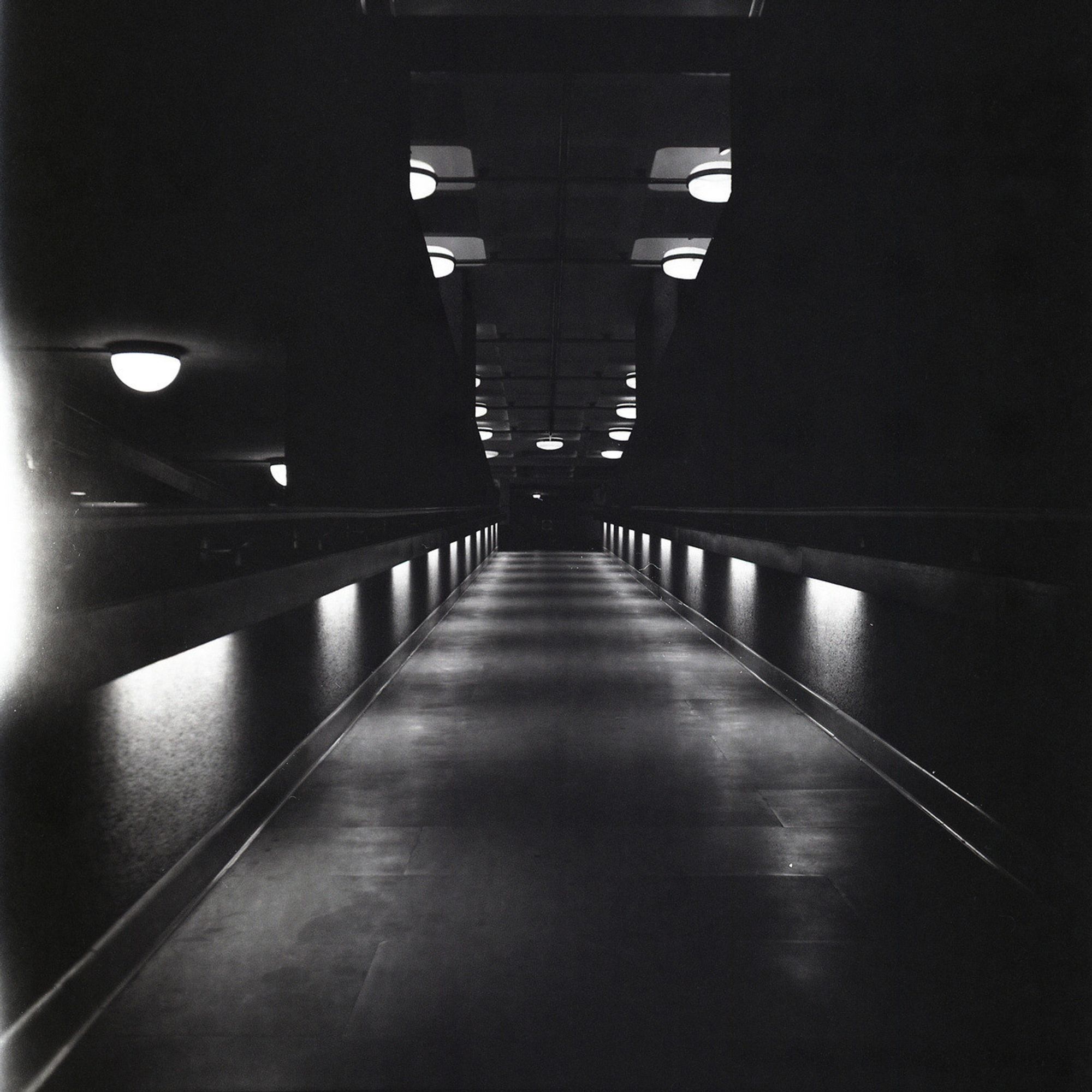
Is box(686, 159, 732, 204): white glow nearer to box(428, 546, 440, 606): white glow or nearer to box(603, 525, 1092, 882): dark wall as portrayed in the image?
box(428, 546, 440, 606): white glow

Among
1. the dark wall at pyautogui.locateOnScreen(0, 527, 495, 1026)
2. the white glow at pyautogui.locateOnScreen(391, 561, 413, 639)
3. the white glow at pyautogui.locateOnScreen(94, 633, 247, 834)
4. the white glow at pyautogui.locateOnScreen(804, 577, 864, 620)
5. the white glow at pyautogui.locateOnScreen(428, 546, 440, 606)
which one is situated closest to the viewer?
the dark wall at pyautogui.locateOnScreen(0, 527, 495, 1026)

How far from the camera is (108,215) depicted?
7.33 metres

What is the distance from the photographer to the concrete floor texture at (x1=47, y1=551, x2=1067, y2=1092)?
6.50 ft

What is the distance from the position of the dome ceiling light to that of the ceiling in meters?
3.33

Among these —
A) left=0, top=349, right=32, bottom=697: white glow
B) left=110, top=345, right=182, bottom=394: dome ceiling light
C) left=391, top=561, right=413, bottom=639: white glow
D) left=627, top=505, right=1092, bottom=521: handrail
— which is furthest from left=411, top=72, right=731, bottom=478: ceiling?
left=0, top=349, right=32, bottom=697: white glow

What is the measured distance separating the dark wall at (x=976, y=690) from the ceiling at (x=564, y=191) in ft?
17.7

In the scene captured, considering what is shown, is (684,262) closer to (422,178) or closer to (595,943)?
(422,178)

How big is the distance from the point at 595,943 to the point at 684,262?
10.9m

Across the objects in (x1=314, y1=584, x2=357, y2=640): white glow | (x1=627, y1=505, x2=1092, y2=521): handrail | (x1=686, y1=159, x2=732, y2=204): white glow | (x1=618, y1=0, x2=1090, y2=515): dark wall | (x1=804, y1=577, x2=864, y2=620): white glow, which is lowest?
(x1=314, y1=584, x2=357, y2=640): white glow

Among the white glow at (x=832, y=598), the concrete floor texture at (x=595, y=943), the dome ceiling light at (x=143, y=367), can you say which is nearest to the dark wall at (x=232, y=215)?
the dome ceiling light at (x=143, y=367)

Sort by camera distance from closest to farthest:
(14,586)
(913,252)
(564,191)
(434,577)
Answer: (14,586) → (913,252) → (564,191) → (434,577)

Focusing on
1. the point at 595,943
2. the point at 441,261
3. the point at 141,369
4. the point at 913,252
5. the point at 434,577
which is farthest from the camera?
the point at 441,261

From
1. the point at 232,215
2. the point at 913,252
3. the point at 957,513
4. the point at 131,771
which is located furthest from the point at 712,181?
the point at 131,771

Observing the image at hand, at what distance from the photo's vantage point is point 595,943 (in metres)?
2.53
